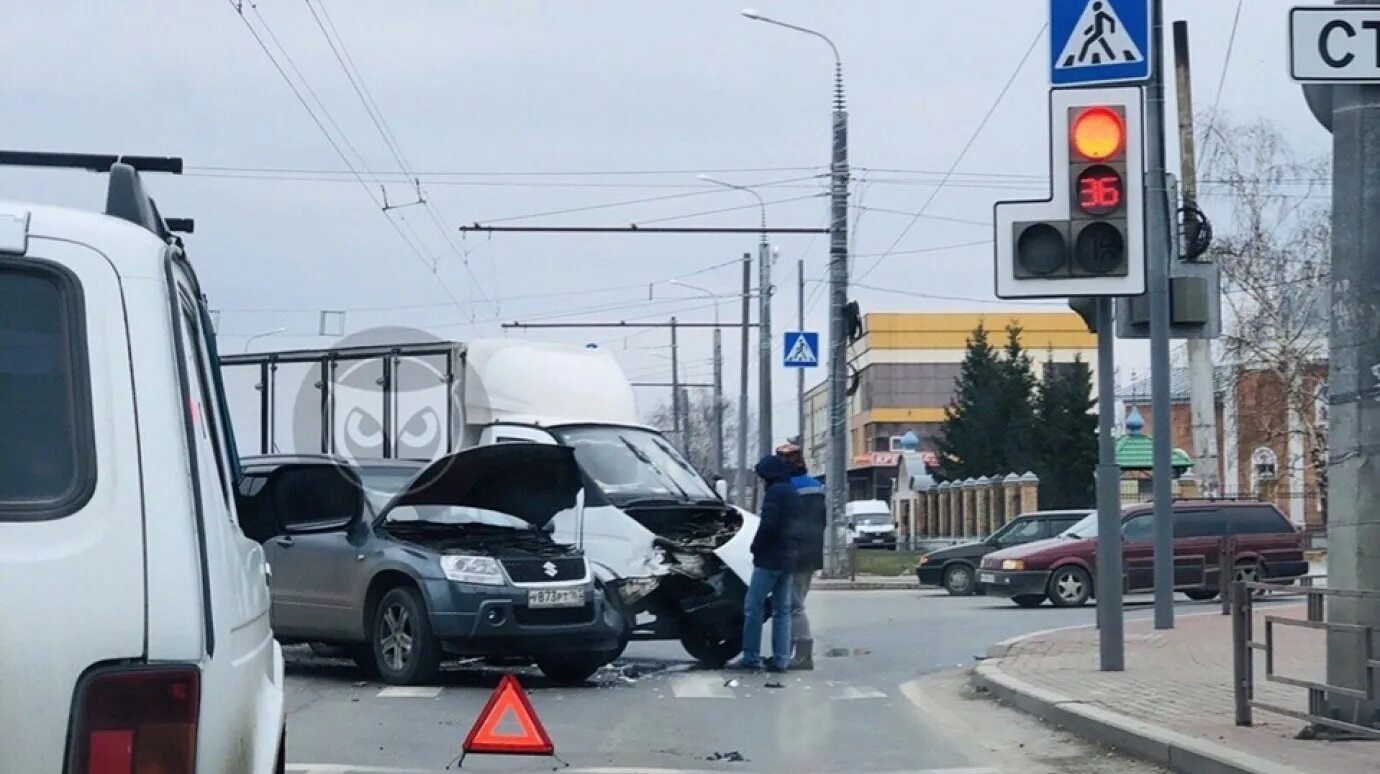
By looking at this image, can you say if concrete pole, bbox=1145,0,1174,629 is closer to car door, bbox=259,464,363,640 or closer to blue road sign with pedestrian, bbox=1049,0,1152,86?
blue road sign with pedestrian, bbox=1049,0,1152,86

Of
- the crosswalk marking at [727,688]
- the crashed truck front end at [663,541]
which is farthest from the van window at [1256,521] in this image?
the crosswalk marking at [727,688]

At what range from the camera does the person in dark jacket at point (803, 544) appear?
15367mm

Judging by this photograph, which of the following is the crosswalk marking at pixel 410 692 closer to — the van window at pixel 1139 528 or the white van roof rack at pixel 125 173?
the white van roof rack at pixel 125 173

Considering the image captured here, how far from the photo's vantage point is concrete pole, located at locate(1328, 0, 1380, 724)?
29.8 ft

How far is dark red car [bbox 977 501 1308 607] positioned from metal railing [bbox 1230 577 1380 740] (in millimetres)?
15557

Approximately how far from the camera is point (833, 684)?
48.3ft

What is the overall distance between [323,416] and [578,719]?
934 cm

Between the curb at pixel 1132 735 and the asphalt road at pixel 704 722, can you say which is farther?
the asphalt road at pixel 704 722

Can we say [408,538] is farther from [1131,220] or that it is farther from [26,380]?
[26,380]

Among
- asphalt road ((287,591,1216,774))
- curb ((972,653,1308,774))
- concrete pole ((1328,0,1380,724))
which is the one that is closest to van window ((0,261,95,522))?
curb ((972,653,1308,774))

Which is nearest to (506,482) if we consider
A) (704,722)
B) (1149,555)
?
(704,722)

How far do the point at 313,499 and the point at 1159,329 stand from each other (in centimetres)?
1381

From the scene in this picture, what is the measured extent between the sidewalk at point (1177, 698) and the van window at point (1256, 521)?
10.6 metres

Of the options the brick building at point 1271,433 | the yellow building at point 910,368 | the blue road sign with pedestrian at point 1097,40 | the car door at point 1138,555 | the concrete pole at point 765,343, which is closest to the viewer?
the blue road sign with pedestrian at point 1097,40
